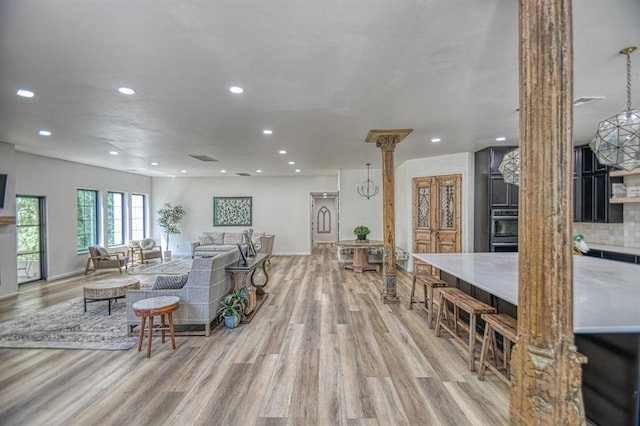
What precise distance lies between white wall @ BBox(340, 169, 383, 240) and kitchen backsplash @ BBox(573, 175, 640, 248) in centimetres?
473

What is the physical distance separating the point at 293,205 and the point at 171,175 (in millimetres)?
4327

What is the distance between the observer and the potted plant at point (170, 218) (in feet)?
33.4

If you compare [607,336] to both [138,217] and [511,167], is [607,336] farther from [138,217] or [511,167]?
[138,217]

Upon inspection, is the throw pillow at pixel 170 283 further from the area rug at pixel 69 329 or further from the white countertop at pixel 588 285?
the white countertop at pixel 588 285

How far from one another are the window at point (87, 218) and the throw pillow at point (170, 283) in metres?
5.51

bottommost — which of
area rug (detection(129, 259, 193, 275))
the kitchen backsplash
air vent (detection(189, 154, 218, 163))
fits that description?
area rug (detection(129, 259, 193, 275))

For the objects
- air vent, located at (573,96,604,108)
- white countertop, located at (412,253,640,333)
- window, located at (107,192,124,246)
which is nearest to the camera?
white countertop, located at (412,253,640,333)

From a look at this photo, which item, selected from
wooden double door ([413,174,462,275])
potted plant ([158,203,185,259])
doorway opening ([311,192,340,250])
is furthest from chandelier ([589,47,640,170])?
doorway opening ([311,192,340,250])

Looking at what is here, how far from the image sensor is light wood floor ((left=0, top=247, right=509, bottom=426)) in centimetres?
227

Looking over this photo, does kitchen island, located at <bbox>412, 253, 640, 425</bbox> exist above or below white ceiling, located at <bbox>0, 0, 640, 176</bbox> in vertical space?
below

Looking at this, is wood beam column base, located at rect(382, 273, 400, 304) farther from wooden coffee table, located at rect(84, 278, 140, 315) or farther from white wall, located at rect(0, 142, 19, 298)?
white wall, located at rect(0, 142, 19, 298)

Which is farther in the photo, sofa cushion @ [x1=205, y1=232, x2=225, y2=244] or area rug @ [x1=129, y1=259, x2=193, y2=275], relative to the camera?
sofa cushion @ [x1=205, y1=232, x2=225, y2=244]

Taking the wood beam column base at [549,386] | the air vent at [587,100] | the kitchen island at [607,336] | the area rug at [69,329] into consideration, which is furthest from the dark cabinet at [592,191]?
the area rug at [69,329]

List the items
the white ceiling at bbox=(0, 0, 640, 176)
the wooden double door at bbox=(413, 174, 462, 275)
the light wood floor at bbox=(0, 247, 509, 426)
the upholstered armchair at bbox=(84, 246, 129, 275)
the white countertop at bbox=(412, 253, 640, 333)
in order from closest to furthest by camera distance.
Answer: the white countertop at bbox=(412, 253, 640, 333), the white ceiling at bbox=(0, 0, 640, 176), the light wood floor at bbox=(0, 247, 509, 426), the wooden double door at bbox=(413, 174, 462, 275), the upholstered armchair at bbox=(84, 246, 129, 275)
